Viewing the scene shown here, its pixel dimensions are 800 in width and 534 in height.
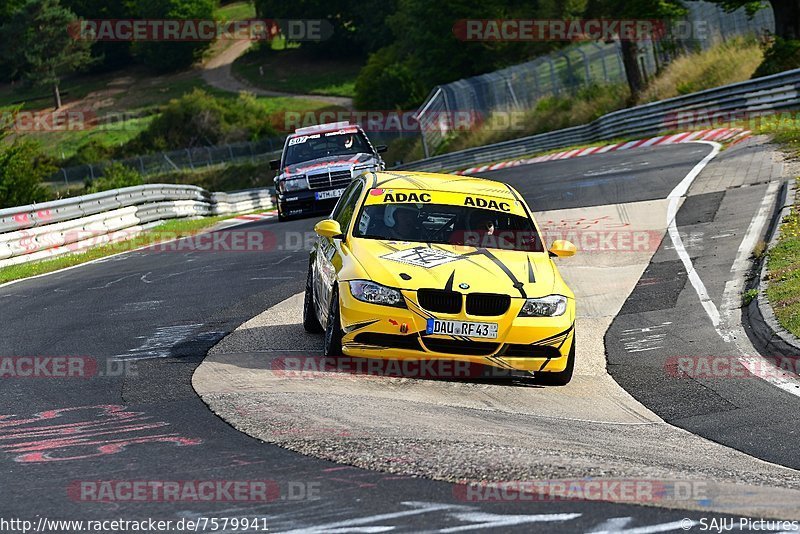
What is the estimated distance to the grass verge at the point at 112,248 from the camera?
1911 centimetres

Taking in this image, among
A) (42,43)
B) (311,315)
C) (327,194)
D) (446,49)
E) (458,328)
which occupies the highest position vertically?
(42,43)

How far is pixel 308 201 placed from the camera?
78.6 ft

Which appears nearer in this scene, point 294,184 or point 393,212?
point 393,212

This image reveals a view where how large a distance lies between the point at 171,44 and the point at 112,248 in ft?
333

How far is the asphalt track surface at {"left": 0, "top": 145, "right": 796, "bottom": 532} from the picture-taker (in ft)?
18.2

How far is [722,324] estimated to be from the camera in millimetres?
11766

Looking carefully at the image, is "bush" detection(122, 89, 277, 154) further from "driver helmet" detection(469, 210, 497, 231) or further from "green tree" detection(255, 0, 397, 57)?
"driver helmet" detection(469, 210, 497, 231)

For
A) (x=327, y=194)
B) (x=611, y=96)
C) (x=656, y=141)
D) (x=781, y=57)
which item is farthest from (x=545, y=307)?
(x=611, y=96)

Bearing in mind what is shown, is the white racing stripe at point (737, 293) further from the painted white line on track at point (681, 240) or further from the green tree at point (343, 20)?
the green tree at point (343, 20)

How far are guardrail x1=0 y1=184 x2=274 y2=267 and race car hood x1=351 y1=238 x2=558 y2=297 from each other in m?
11.7

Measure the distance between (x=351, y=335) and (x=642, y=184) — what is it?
543 inches

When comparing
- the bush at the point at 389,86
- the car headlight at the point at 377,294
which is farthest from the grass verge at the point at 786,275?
the bush at the point at 389,86

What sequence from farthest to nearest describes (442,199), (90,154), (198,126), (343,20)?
1. (343,20)
2. (198,126)
3. (90,154)
4. (442,199)

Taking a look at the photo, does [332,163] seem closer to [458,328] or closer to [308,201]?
[308,201]
